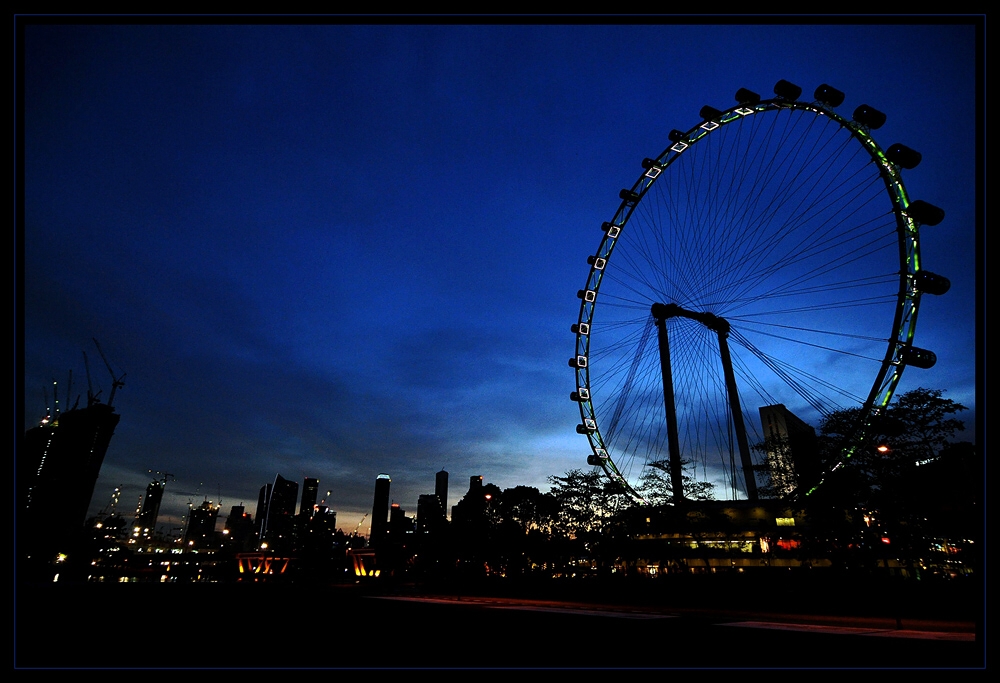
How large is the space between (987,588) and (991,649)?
0.44 meters

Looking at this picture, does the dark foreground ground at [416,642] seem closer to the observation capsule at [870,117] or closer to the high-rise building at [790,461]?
the observation capsule at [870,117]

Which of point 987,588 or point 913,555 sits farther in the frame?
point 913,555

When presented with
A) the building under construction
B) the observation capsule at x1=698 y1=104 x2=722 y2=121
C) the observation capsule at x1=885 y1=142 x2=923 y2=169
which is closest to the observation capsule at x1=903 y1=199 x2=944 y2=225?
the observation capsule at x1=885 y1=142 x2=923 y2=169

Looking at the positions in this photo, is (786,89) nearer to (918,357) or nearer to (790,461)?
(918,357)

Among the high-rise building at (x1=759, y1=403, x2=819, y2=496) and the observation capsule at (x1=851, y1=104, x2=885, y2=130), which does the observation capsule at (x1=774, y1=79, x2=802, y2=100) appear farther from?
the high-rise building at (x1=759, y1=403, x2=819, y2=496)

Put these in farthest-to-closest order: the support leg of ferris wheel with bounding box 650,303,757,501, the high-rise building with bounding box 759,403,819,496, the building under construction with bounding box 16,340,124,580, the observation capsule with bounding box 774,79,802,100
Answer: the building under construction with bounding box 16,340,124,580 < the support leg of ferris wheel with bounding box 650,303,757,501 < the high-rise building with bounding box 759,403,819,496 < the observation capsule with bounding box 774,79,802,100

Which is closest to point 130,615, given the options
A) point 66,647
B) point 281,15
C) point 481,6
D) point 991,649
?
point 66,647

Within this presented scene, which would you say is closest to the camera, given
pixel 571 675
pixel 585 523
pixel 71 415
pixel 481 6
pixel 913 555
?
pixel 571 675

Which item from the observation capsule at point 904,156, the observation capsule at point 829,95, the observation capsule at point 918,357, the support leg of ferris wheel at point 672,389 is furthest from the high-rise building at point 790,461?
the observation capsule at point 829,95

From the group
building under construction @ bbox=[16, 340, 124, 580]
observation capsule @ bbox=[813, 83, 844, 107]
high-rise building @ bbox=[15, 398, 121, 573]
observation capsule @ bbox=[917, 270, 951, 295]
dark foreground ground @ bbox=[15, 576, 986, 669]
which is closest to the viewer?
dark foreground ground @ bbox=[15, 576, 986, 669]

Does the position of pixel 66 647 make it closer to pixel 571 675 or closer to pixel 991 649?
pixel 571 675

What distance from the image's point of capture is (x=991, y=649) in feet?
12.0

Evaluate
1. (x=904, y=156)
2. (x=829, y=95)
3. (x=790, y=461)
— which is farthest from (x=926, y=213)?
(x=790, y=461)

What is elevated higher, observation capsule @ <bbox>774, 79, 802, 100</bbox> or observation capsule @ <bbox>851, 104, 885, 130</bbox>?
observation capsule @ <bbox>774, 79, 802, 100</bbox>
